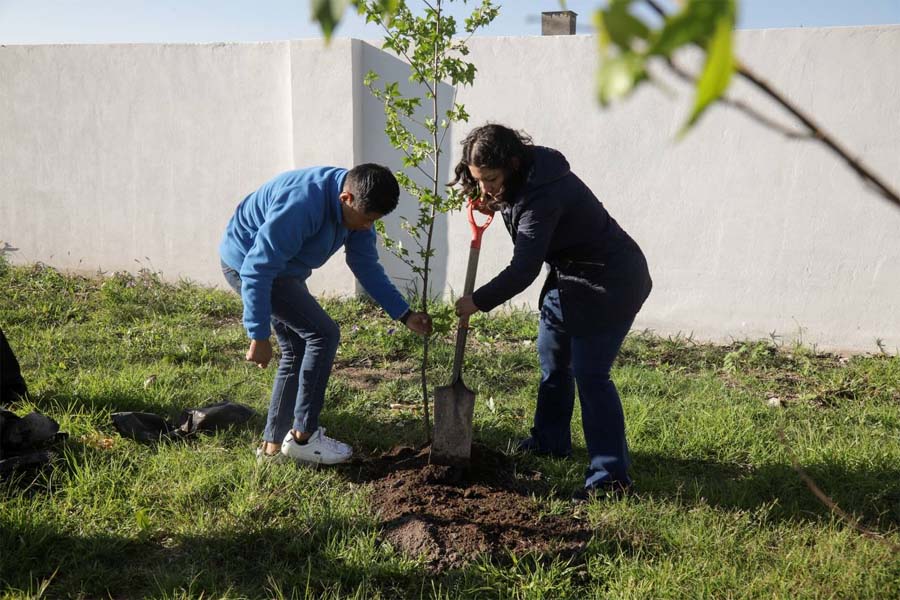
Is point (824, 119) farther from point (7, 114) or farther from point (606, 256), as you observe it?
point (7, 114)

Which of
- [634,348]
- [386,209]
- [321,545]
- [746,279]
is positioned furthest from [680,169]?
[321,545]

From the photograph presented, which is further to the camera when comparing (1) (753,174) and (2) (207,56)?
(2) (207,56)

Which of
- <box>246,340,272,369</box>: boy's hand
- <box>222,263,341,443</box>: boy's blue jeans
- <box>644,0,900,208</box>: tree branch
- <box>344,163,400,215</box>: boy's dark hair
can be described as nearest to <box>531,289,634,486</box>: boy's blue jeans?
<box>344,163,400,215</box>: boy's dark hair

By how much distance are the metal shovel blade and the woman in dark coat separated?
46 cm

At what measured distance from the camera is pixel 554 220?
3.13m

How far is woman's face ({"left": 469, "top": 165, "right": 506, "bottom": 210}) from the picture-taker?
309 cm

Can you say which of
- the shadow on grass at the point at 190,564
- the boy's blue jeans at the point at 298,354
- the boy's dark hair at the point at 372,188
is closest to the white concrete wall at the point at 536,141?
the boy's dark hair at the point at 372,188

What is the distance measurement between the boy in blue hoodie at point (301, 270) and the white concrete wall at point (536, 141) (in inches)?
58.6

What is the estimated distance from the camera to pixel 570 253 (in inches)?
132

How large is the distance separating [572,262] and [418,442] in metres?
1.35

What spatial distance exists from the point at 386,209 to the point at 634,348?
9.86ft

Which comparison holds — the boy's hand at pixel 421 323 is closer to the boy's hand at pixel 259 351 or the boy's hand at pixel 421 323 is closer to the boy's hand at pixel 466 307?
the boy's hand at pixel 466 307

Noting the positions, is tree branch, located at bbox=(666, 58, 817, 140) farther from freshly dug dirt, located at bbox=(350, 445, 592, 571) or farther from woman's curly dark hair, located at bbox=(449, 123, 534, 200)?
freshly dug dirt, located at bbox=(350, 445, 592, 571)

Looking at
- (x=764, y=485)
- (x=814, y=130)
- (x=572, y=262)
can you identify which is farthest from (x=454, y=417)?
(x=814, y=130)
